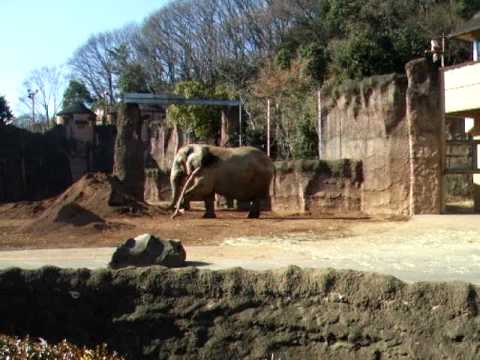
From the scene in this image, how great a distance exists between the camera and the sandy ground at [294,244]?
395 inches

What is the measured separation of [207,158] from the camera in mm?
21203

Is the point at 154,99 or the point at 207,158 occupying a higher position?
the point at 154,99

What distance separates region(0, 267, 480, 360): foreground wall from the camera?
5.79 metres

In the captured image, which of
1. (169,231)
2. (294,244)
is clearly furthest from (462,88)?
(294,244)

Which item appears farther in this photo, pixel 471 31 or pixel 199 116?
pixel 199 116

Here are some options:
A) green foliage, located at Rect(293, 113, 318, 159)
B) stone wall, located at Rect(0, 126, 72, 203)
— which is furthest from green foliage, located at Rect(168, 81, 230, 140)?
green foliage, located at Rect(293, 113, 318, 159)

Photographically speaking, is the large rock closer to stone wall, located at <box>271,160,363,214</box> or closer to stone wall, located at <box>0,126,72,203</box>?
stone wall, located at <box>271,160,363,214</box>

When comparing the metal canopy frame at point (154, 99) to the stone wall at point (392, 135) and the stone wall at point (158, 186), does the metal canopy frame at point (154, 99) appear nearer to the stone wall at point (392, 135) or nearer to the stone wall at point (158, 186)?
the stone wall at point (392, 135)

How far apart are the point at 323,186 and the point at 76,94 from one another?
57897 millimetres

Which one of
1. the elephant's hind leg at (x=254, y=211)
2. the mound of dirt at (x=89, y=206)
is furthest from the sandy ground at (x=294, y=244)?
the elephant's hind leg at (x=254, y=211)

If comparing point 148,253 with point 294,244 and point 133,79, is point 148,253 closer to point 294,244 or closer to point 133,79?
point 294,244

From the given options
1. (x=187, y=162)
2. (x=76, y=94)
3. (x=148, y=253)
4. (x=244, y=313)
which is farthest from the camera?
(x=76, y=94)

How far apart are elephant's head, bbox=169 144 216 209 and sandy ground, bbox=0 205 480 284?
1.94m

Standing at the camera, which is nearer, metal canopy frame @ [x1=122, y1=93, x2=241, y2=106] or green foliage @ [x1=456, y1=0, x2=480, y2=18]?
metal canopy frame @ [x1=122, y1=93, x2=241, y2=106]
